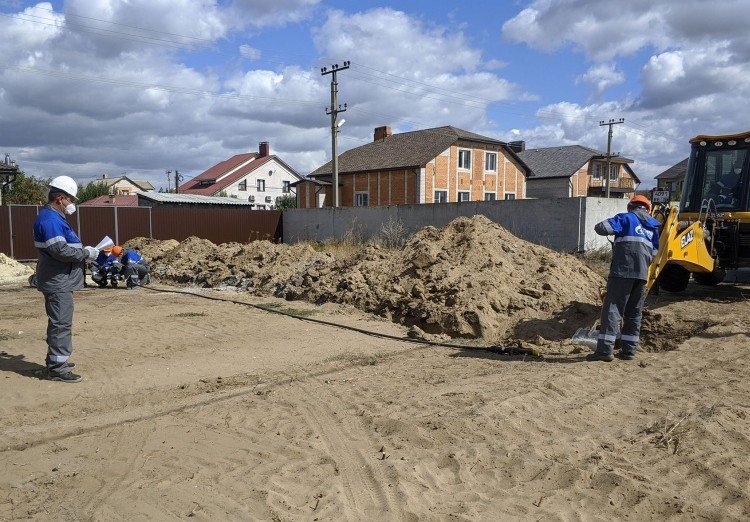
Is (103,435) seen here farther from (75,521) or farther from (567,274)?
(567,274)

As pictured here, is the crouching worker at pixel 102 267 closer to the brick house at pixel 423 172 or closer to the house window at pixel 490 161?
the brick house at pixel 423 172

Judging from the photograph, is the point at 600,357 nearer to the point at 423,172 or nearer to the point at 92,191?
the point at 423,172

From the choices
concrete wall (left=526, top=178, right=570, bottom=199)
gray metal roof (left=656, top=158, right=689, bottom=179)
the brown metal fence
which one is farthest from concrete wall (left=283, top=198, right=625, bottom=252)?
gray metal roof (left=656, top=158, right=689, bottom=179)

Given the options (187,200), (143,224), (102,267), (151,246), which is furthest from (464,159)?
(102,267)

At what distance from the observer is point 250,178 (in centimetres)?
6253

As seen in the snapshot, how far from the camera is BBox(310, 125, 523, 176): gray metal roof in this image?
38.1 meters

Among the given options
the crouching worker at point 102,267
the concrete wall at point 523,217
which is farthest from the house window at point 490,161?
the crouching worker at point 102,267

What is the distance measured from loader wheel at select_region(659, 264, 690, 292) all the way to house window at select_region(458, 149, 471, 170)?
91.9ft

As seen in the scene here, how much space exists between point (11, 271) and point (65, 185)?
14212mm

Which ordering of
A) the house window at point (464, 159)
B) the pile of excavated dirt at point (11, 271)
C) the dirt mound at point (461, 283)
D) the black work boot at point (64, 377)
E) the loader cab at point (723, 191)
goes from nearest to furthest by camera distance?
the black work boot at point (64, 377)
the dirt mound at point (461, 283)
the loader cab at point (723, 191)
the pile of excavated dirt at point (11, 271)
the house window at point (464, 159)

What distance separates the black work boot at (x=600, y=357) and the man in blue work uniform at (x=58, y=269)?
18.8ft

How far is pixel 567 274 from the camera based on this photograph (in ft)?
37.8

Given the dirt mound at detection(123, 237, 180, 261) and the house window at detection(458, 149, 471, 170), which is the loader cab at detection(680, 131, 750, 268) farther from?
the house window at detection(458, 149, 471, 170)

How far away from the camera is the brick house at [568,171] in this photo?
49.8 m
